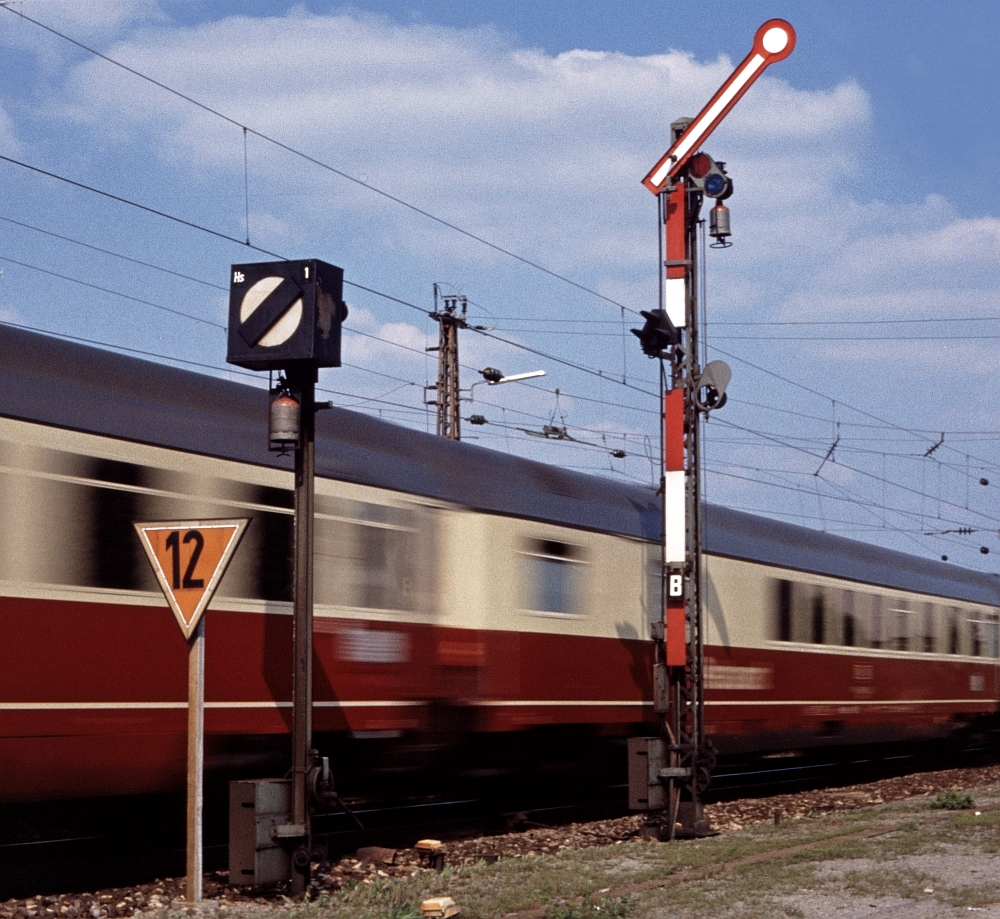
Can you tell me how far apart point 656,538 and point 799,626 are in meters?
3.57

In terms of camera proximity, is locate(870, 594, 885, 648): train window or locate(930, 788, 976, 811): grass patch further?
locate(870, 594, 885, 648): train window

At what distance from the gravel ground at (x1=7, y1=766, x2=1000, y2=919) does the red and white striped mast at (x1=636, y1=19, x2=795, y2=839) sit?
0.77 meters

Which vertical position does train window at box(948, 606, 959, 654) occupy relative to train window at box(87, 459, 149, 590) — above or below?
below

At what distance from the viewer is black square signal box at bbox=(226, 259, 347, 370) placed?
28.8ft

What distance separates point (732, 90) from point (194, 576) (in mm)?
7595

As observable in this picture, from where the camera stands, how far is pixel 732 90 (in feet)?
44.1

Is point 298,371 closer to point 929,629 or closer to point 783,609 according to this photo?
point 783,609

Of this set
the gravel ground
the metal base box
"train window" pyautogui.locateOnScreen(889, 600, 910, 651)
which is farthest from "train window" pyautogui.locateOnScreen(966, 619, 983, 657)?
the metal base box

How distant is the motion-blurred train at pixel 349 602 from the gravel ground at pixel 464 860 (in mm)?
866

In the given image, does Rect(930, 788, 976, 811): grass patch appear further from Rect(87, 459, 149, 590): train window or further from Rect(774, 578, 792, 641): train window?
Rect(87, 459, 149, 590): train window

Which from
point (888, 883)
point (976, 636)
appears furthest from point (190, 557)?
point (976, 636)

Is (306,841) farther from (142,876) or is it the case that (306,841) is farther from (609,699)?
(609,699)

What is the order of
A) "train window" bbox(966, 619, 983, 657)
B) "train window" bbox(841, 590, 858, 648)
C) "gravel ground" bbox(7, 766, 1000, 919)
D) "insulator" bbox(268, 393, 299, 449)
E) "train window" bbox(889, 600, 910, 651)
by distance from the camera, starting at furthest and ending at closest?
"train window" bbox(966, 619, 983, 657) → "train window" bbox(889, 600, 910, 651) → "train window" bbox(841, 590, 858, 648) → "insulator" bbox(268, 393, 299, 449) → "gravel ground" bbox(7, 766, 1000, 919)

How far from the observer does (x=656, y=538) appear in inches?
652
